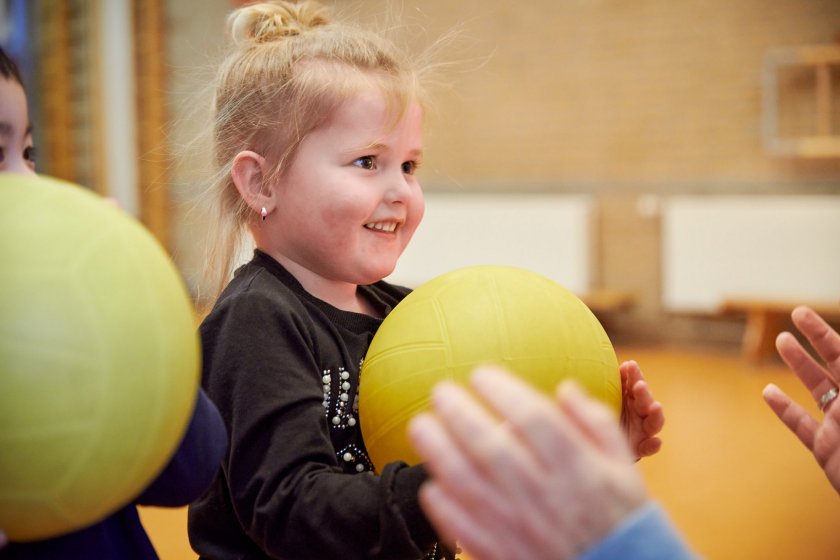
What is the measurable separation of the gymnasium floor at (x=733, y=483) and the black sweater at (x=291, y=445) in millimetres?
1712

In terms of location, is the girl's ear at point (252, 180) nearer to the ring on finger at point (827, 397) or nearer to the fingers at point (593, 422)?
the fingers at point (593, 422)

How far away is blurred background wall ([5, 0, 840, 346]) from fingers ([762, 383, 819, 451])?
13.4 feet

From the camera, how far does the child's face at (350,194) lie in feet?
4.30

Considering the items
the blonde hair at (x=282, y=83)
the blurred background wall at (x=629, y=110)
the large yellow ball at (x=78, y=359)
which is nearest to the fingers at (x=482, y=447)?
the large yellow ball at (x=78, y=359)

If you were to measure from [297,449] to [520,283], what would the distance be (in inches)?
15.9

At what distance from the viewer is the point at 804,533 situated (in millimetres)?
2771

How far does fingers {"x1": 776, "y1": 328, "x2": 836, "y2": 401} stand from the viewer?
1331mm

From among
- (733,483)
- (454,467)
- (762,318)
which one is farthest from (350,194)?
(762,318)

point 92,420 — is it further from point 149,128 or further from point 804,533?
point 149,128

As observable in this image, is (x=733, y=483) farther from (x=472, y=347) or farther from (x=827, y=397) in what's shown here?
(x=472, y=347)

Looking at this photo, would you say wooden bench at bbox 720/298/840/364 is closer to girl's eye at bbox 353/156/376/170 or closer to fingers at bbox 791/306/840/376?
fingers at bbox 791/306/840/376

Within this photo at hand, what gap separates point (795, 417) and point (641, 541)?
83 cm

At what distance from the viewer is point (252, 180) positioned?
1396 millimetres

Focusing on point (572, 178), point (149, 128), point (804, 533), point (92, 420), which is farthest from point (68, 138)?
point (92, 420)
